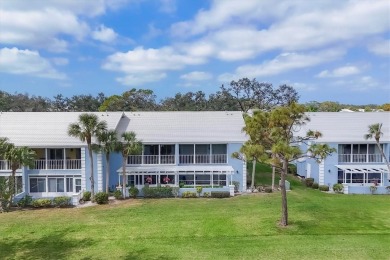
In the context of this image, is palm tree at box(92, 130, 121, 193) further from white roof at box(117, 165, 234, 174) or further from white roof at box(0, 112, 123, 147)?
white roof at box(117, 165, 234, 174)

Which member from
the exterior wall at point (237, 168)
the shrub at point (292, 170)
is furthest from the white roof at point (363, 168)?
the exterior wall at point (237, 168)

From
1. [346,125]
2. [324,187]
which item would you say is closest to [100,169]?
[324,187]

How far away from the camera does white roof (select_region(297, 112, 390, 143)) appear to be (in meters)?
35.5

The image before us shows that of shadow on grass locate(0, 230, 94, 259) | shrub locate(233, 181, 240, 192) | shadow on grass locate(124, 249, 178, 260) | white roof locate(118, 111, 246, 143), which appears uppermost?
white roof locate(118, 111, 246, 143)

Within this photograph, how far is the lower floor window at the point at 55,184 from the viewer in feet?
107

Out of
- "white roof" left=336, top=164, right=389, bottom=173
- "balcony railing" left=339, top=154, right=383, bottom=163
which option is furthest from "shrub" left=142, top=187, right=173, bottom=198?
"balcony railing" left=339, top=154, right=383, bottom=163

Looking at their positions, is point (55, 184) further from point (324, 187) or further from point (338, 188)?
point (338, 188)

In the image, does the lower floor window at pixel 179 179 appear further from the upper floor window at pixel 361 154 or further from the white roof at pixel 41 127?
the upper floor window at pixel 361 154

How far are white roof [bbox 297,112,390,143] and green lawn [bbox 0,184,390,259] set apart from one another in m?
7.76

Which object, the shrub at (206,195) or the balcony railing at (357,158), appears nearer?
the shrub at (206,195)

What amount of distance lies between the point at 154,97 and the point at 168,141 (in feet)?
160

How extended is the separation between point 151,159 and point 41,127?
37.0 feet

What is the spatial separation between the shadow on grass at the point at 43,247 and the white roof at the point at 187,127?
46.1 feet

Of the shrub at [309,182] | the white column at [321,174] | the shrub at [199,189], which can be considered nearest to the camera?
the shrub at [199,189]
